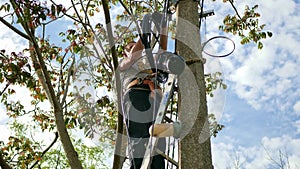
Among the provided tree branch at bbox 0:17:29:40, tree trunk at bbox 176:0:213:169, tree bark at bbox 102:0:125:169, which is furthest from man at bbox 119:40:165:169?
tree branch at bbox 0:17:29:40

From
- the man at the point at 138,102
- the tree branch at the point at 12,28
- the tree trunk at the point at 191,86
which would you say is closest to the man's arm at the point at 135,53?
the man at the point at 138,102

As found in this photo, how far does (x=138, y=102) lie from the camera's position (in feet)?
10.7

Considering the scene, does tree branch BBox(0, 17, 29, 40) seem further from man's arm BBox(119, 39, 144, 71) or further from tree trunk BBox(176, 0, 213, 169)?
tree trunk BBox(176, 0, 213, 169)

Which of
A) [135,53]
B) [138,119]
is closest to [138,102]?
[138,119]

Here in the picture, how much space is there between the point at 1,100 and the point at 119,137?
301 centimetres

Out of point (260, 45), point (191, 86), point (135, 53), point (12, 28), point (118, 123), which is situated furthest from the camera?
point (260, 45)

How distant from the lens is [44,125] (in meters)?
6.54

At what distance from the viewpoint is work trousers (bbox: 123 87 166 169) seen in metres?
3.14

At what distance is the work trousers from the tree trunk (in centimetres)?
50

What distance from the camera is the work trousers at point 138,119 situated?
→ 314 centimetres

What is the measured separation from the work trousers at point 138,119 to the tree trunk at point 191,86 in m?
0.50

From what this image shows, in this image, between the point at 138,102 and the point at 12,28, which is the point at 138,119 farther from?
the point at 12,28

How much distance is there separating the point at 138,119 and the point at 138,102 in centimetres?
15

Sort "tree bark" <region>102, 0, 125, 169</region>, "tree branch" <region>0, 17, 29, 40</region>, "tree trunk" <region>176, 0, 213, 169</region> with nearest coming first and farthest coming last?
"tree trunk" <region>176, 0, 213, 169</region>
"tree bark" <region>102, 0, 125, 169</region>
"tree branch" <region>0, 17, 29, 40</region>
